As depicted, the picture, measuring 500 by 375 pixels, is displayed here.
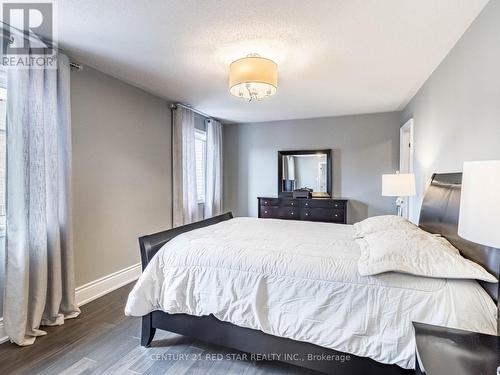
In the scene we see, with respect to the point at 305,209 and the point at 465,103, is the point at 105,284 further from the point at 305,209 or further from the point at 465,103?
the point at 465,103

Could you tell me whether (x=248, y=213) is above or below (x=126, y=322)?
above

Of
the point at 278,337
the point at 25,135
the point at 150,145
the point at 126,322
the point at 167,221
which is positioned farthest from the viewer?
the point at 167,221

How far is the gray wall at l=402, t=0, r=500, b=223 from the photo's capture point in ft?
5.34

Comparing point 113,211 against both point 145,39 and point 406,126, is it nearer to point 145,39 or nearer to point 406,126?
point 145,39

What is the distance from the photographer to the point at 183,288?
5.95ft

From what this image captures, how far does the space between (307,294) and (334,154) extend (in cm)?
377

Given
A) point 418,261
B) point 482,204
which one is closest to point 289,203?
point 418,261

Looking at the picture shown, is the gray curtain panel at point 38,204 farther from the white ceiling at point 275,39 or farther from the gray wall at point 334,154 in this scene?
the gray wall at point 334,154

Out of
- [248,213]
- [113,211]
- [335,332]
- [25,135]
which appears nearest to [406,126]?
[248,213]

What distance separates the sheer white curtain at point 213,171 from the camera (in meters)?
4.78

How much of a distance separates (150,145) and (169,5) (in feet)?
6.98

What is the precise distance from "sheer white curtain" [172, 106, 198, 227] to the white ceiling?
72 cm

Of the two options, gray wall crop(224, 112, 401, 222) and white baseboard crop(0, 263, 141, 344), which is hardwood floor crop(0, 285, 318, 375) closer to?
white baseboard crop(0, 263, 141, 344)

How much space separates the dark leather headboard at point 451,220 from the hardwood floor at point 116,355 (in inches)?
47.8
